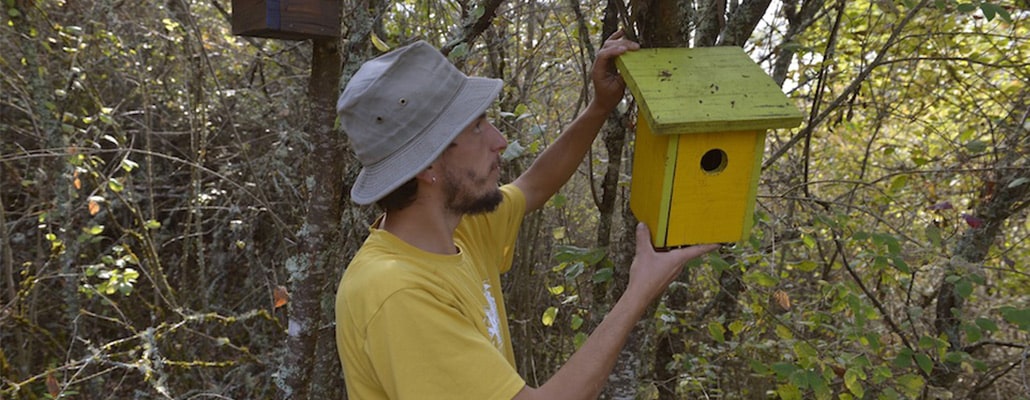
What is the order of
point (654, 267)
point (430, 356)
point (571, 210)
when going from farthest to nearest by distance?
point (571, 210) → point (654, 267) → point (430, 356)

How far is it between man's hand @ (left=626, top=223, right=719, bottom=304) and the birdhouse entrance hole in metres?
0.20

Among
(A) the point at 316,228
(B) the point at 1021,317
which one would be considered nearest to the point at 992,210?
(B) the point at 1021,317

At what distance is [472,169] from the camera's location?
1736 millimetres

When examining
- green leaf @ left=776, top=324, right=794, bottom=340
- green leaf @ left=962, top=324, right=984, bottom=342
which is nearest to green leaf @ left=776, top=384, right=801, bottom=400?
green leaf @ left=776, top=324, right=794, bottom=340

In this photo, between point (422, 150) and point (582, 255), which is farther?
point (582, 255)

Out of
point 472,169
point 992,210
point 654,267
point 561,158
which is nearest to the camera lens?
point 654,267

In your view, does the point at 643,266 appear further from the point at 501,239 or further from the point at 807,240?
the point at 807,240

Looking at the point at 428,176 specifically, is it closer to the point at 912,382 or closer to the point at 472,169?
the point at 472,169

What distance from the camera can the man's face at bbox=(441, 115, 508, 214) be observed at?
5.66 feet

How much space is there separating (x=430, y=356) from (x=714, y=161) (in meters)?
0.88

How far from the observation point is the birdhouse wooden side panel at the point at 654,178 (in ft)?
5.54

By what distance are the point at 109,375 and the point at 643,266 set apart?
14.3 ft

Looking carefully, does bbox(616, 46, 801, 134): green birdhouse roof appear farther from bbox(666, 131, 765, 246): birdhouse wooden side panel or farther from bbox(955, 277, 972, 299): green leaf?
bbox(955, 277, 972, 299): green leaf

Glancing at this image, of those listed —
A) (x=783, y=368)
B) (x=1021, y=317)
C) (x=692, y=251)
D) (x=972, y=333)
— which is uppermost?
(x=692, y=251)
